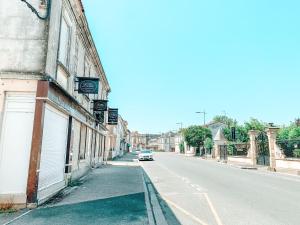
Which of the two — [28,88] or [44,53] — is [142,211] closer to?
[28,88]

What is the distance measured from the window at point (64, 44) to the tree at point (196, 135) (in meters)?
49.5

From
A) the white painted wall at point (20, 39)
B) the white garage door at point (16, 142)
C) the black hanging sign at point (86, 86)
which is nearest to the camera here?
the white garage door at point (16, 142)

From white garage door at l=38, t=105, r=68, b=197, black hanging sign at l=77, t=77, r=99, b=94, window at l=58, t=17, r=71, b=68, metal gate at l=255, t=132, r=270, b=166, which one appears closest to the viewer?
white garage door at l=38, t=105, r=68, b=197

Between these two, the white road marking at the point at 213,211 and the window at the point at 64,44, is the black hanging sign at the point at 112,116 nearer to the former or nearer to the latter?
the window at the point at 64,44

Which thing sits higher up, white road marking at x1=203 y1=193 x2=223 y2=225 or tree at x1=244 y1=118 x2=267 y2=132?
tree at x1=244 y1=118 x2=267 y2=132

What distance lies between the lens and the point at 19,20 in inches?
311

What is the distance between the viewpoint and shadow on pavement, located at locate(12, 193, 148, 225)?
226 inches

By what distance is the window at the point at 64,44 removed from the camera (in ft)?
32.0

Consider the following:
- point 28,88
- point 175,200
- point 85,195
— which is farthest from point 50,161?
point 175,200

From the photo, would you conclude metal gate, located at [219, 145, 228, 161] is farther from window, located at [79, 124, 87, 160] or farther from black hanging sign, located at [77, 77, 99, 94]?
black hanging sign, located at [77, 77, 99, 94]

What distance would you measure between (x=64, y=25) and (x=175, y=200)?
7805 mm

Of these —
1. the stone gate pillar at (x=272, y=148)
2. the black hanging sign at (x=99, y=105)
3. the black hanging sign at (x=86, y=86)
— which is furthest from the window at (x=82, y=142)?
the stone gate pillar at (x=272, y=148)

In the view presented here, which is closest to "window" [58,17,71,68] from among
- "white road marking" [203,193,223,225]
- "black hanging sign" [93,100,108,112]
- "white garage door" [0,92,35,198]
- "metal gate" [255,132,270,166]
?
"white garage door" [0,92,35,198]

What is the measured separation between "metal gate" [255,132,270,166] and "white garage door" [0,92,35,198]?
970 inches
